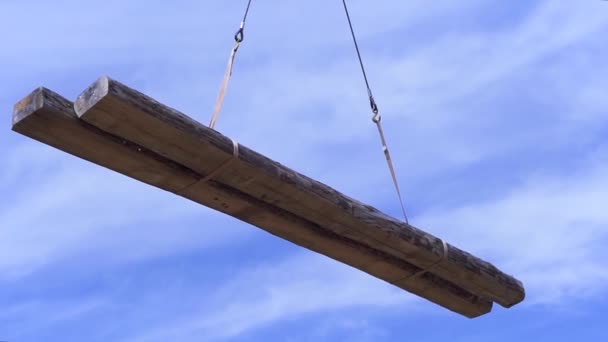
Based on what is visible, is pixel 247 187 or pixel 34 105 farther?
pixel 247 187

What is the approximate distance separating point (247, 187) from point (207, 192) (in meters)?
0.24

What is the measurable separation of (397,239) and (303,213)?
761mm

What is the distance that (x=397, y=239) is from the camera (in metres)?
7.32

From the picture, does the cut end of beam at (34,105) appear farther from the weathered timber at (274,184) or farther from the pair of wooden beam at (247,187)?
the weathered timber at (274,184)

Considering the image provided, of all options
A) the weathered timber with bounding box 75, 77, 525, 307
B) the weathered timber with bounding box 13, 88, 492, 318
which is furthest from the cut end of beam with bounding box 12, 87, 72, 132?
the weathered timber with bounding box 75, 77, 525, 307

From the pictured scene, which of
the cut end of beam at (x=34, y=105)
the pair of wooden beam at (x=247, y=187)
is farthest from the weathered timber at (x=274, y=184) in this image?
the cut end of beam at (x=34, y=105)

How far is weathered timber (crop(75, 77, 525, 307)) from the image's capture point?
19.4 ft

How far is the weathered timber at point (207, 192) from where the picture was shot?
5914 mm

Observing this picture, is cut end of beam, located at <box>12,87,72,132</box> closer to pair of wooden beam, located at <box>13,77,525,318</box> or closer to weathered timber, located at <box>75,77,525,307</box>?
pair of wooden beam, located at <box>13,77,525,318</box>

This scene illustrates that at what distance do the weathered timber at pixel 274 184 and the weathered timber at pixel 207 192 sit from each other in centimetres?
9

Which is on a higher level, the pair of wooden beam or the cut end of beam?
the pair of wooden beam

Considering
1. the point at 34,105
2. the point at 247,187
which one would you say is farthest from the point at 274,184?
the point at 34,105

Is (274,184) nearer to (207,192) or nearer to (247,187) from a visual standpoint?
(247,187)

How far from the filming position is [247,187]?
6586 mm
